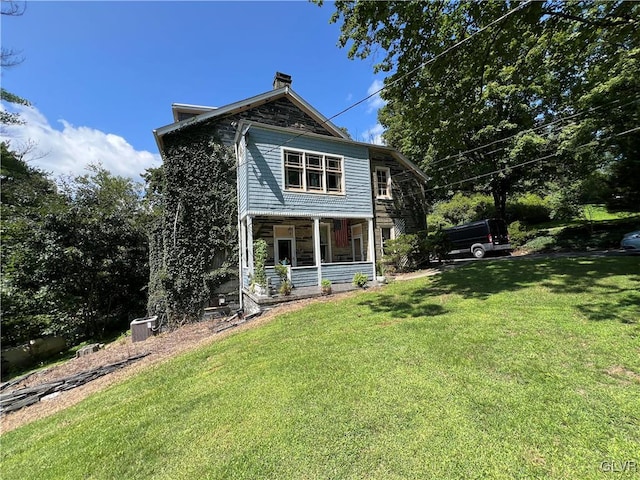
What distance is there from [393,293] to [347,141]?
6.95 meters

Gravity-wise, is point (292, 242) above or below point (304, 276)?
above

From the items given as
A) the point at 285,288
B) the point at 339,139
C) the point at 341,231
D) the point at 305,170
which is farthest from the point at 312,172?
the point at 285,288

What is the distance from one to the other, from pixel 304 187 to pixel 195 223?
488 centimetres

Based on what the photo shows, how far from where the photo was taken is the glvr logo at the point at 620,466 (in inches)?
82.4

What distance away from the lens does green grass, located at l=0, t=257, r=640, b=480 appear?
8.05 ft

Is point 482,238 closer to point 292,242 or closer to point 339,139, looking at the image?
point 339,139

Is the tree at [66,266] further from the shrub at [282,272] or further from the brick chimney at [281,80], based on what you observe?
the brick chimney at [281,80]

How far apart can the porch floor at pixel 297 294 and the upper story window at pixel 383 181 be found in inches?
221

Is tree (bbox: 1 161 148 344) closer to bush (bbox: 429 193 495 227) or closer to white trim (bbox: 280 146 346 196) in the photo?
white trim (bbox: 280 146 346 196)

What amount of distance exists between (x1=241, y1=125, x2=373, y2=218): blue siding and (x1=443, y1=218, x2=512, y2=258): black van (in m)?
6.74

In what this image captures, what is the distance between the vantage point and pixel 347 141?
40.1 ft

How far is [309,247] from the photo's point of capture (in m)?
13.9

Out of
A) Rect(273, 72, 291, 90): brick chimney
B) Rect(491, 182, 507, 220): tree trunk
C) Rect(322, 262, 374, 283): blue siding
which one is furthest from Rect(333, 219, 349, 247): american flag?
Rect(491, 182, 507, 220): tree trunk

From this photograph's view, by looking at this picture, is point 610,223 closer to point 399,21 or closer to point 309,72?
point 399,21
